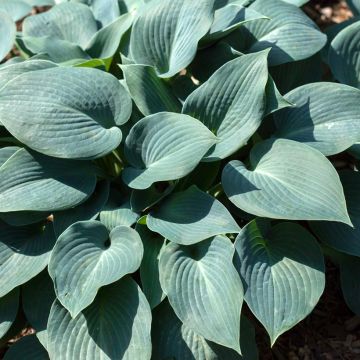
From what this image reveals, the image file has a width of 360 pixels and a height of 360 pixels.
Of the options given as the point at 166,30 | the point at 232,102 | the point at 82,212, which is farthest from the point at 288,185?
the point at 166,30

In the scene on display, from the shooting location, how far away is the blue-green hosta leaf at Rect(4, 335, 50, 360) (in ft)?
8.29

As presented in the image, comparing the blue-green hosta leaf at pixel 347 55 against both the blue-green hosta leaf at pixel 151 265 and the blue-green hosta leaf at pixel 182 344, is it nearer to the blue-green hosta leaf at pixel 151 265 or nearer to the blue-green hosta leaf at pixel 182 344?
the blue-green hosta leaf at pixel 151 265

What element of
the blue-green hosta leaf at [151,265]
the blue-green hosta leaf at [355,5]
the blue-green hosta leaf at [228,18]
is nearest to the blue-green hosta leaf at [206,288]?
the blue-green hosta leaf at [151,265]

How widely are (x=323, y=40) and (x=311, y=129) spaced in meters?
0.51

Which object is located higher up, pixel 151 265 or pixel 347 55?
pixel 347 55

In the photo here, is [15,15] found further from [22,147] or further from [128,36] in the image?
[22,147]

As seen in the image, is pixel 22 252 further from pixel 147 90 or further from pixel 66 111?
pixel 147 90

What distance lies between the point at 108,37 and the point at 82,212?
1.02 meters

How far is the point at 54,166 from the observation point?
8.41 feet

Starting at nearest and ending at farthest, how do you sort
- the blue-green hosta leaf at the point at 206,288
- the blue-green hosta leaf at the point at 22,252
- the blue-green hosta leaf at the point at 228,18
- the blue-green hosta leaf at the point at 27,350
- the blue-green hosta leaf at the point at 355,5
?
the blue-green hosta leaf at the point at 206,288, the blue-green hosta leaf at the point at 22,252, the blue-green hosta leaf at the point at 27,350, the blue-green hosta leaf at the point at 228,18, the blue-green hosta leaf at the point at 355,5

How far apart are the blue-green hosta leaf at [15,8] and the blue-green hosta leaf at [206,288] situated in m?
1.83

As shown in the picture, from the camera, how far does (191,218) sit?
2418 mm

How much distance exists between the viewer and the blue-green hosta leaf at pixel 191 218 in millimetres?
2318

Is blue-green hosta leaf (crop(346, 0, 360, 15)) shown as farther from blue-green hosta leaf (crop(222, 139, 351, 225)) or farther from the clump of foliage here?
blue-green hosta leaf (crop(222, 139, 351, 225))
